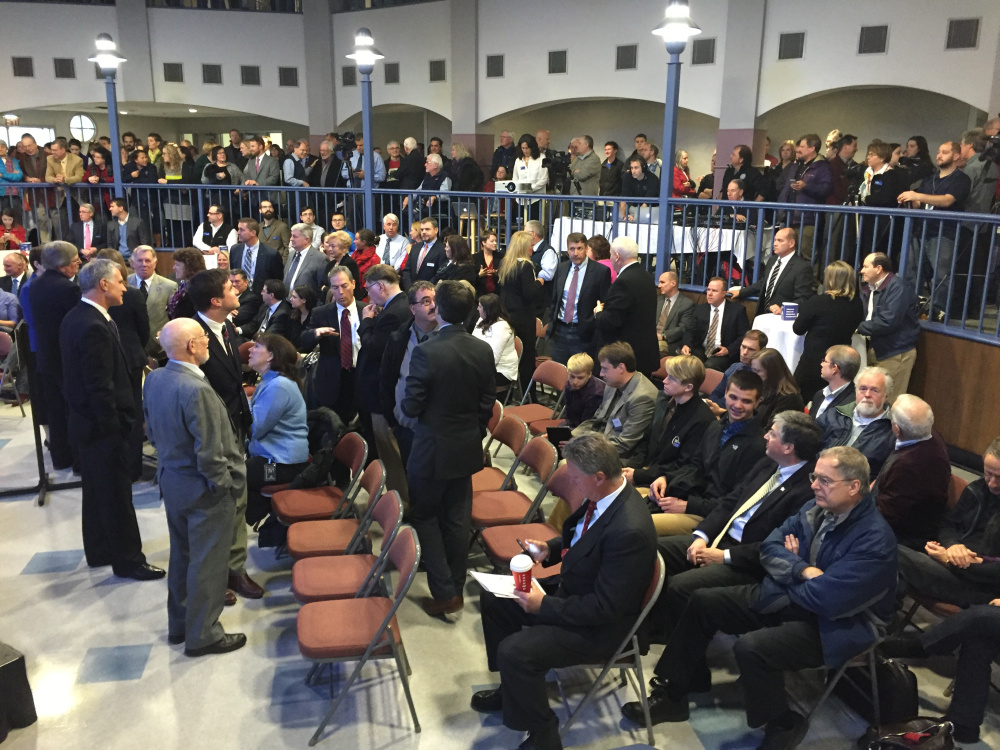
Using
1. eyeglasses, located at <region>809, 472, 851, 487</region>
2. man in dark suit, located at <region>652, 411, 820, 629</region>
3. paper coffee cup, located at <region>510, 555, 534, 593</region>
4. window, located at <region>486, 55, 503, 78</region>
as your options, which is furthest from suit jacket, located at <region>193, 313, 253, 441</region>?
window, located at <region>486, 55, 503, 78</region>

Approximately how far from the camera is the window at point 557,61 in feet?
47.2

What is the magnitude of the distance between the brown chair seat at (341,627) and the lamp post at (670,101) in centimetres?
478

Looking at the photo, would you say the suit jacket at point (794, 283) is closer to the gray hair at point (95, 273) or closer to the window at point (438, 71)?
the gray hair at point (95, 273)

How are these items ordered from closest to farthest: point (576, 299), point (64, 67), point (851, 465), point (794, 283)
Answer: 1. point (851, 465)
2. point (794, 283)
3. point (576, 299)
4. point (64, 67)

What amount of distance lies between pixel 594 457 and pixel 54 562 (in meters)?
3.50

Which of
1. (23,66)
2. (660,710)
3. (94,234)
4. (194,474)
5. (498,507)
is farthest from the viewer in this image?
(23,66)

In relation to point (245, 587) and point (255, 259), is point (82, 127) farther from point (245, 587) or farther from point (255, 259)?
point (245, 587)

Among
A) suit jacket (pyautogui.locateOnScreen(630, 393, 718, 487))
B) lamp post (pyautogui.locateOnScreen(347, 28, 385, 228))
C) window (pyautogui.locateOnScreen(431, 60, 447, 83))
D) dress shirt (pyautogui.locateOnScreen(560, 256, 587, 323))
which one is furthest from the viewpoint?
window (pyautogui.locateOnScreen(431, 60, 447, 83))

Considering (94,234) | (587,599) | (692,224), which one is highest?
(692,224)

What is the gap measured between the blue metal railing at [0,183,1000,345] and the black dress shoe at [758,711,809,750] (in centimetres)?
360

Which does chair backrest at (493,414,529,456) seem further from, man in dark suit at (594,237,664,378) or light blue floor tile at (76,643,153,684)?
light blue floor tile at (76,643,153,684)

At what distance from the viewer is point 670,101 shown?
7.20 m

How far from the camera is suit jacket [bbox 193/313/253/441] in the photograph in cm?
423

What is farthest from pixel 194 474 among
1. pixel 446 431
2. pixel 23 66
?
pixel 23 66
